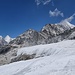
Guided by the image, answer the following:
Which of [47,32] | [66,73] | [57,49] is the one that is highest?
[47,32]

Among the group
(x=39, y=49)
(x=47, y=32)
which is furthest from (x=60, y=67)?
(x=47, y=32)

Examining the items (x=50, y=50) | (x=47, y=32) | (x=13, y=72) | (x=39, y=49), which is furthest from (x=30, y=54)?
(x=47, y=32)

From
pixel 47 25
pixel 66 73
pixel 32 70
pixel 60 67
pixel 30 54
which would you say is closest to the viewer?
pixel 66 73

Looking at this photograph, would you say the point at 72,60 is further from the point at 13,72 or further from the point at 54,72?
the point at 13,72

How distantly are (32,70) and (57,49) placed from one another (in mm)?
16794

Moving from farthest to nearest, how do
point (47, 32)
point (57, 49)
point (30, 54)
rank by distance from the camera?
1. point (47, 32)
2. point (30, 54)
3. point (57, 49)

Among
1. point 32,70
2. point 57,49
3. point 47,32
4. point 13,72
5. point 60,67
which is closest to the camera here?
point 60,67

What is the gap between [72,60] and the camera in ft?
59.1

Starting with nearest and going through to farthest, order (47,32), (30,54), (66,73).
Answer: (66,73) < (30,54) < (47,32)

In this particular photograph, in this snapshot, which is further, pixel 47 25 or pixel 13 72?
pixel 47 25

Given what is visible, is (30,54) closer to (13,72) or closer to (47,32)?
(13,72)

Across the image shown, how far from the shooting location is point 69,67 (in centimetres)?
1662

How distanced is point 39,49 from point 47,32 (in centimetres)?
14032

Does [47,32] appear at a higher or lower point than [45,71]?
higher
